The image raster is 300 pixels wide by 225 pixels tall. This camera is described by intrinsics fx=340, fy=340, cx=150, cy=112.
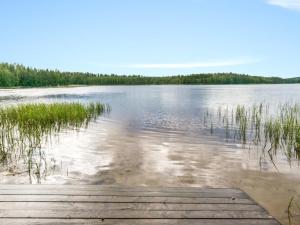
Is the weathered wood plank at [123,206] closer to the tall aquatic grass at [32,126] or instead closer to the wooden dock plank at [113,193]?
the wooden dock plank at [113,193]

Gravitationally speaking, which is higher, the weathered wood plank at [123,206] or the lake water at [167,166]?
the weathered wood plank at [123,206]

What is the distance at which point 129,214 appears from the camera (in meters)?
4.61

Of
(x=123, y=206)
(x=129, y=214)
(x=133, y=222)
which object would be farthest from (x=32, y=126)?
(x=133, y=222)

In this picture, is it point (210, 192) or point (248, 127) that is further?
point (248, 127)

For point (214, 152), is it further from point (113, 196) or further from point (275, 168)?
point (113, 196)

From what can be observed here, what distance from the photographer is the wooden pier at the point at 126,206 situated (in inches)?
175

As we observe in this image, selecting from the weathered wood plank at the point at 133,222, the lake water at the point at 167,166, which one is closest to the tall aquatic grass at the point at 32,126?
the lake water at the point at 167,166

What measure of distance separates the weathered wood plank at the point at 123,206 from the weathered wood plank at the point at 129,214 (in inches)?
4.3

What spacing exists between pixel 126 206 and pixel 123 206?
4 cm

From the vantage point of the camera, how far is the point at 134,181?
31.1 ft

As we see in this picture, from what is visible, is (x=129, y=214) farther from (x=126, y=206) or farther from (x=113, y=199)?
(x=113, y=199)

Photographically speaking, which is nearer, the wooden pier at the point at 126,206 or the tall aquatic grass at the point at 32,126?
the wooden pier at the point at 126,206

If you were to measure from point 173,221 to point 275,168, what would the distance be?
753 centimetres

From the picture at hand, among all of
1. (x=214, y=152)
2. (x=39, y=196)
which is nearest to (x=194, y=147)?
(x=214, y=152)
